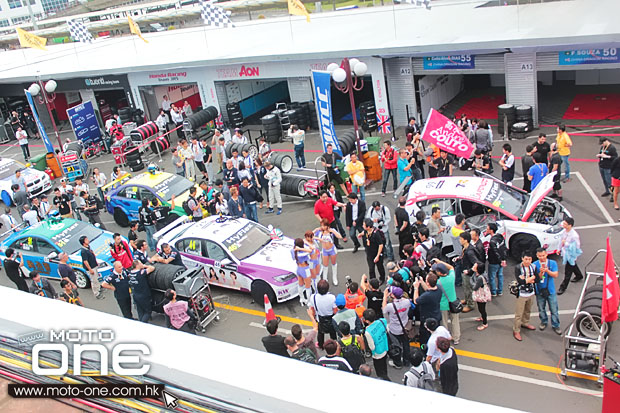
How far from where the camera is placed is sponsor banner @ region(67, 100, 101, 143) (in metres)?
25.7

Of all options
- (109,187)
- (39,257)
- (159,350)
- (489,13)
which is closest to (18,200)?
(109,187)

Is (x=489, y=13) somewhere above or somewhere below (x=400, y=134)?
above

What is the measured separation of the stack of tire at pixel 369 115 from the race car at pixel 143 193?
333 inches

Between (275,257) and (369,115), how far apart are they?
11.8 meters

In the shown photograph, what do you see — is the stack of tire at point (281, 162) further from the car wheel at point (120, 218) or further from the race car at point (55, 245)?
the race car at point (55, 245)

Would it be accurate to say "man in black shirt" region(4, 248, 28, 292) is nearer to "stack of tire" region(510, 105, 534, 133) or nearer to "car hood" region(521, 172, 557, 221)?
"car hood" region(521, 172, 557, 221)

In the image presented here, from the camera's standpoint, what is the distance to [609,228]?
13.0 m

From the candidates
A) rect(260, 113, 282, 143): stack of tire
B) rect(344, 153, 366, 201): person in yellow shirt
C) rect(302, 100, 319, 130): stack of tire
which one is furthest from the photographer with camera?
rect(302, 100, 319, 130): stack of tire

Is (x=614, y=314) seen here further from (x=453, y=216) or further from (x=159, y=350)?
(x=159, y=350)

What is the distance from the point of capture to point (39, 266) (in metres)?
14.6

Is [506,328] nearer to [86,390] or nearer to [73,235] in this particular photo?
[86,390]

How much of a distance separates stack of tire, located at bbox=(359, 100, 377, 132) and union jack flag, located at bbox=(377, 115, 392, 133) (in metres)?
0.21

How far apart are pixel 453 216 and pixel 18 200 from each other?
45.3 feet

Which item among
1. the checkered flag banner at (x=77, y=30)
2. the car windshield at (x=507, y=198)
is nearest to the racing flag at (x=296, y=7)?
the car windshield at (x=507, y=198)
